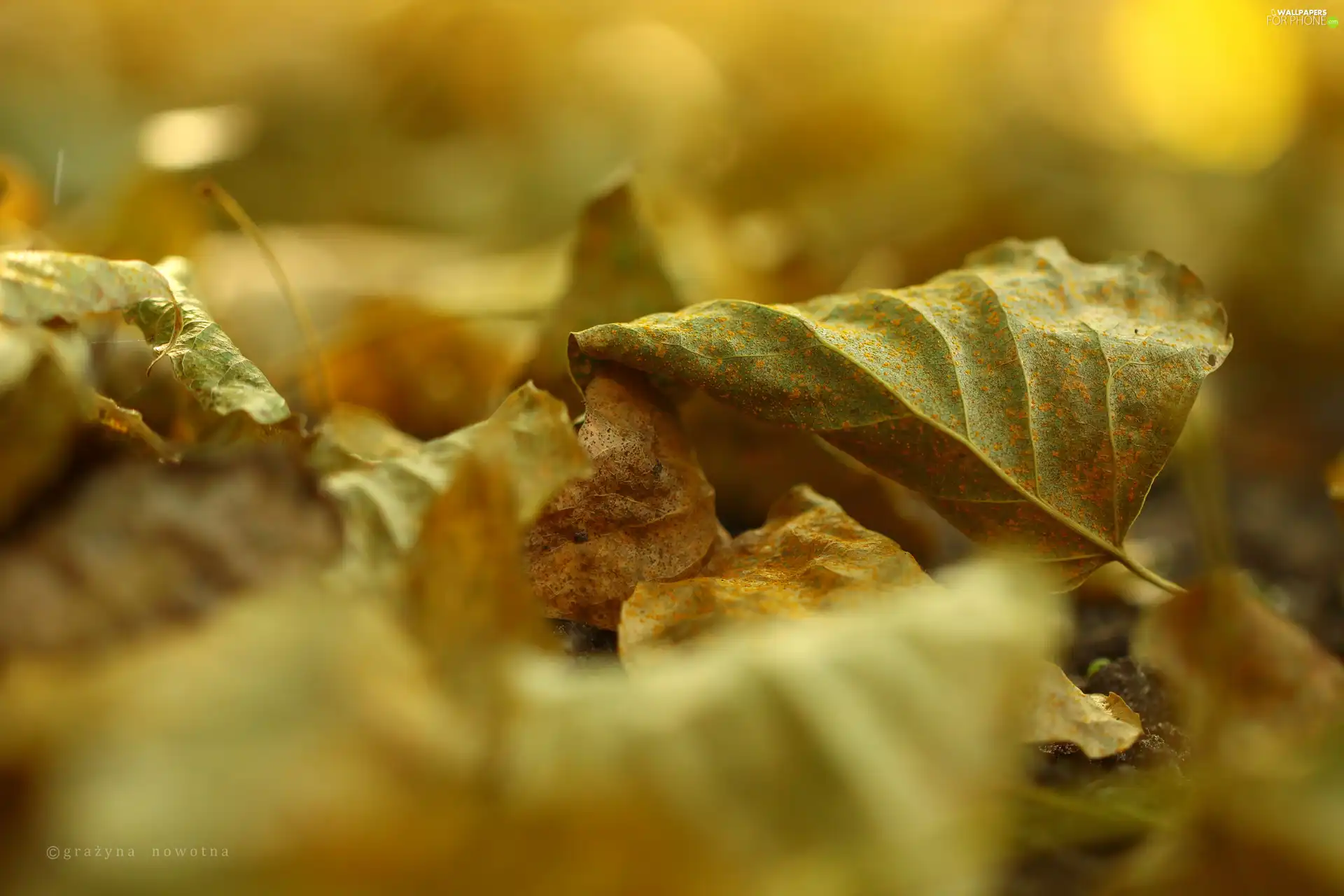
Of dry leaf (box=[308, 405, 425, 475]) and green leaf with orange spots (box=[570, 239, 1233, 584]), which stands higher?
green leaf with orange spots (box=[570, 239, 1233, 584])

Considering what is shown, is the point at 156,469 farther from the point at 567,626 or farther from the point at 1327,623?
the point at 1327,623

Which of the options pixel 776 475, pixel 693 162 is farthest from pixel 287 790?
pixel 693 162

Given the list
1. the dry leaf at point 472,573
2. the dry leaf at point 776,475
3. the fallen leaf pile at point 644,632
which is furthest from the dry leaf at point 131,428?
the dry leaf at point 776,475

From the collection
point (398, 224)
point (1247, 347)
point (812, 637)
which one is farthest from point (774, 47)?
point (812, 637)

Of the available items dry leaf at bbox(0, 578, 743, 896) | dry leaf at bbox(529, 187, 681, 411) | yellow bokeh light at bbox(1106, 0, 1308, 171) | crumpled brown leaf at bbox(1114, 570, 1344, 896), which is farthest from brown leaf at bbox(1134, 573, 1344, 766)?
yellow bokeh light at bbox(1106, 0, 1308, 171)

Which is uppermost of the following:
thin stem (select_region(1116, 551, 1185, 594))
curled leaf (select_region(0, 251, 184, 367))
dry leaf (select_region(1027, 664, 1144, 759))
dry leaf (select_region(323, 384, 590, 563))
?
curled leaf (select_region(0, 251, 184, 367))

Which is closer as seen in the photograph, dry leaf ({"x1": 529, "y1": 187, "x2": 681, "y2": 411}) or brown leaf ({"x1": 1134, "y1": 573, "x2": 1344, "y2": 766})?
brown leaf ({"x1": 1134, "y1": 573, "x2": 1344, "y2": 766})

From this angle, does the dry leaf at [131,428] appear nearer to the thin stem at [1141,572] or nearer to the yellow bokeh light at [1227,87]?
the thin stem at [1141,572]

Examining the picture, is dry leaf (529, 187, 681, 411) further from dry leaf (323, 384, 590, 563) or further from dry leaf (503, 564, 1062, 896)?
dry leaf (503, 564, 1062, 896)
